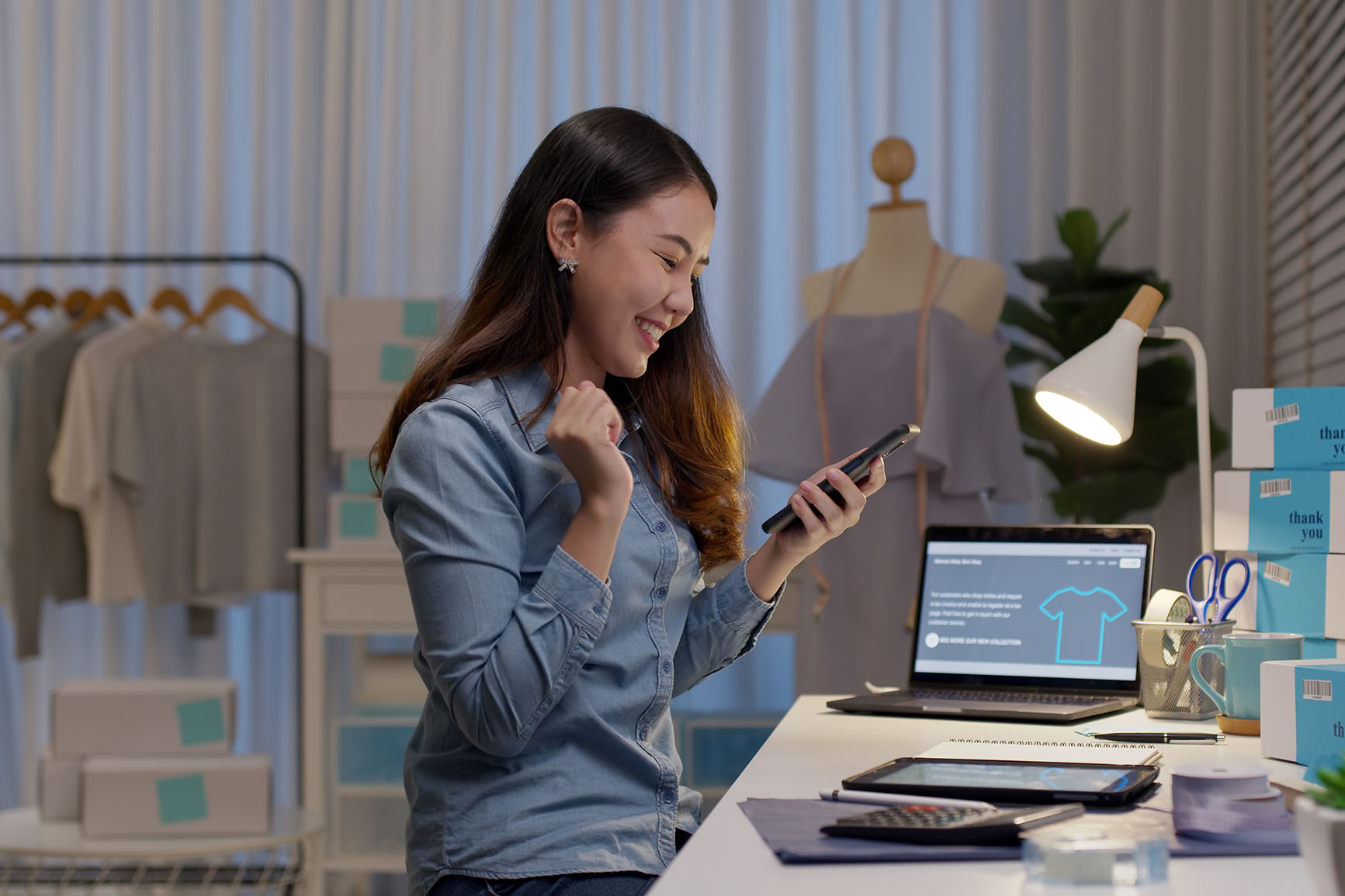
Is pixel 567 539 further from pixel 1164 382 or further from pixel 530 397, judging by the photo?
pixel 1164 382

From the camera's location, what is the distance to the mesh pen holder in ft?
4.80

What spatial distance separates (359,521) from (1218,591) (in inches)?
77.8

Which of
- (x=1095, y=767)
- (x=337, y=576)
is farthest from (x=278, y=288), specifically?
(x=1095, y=767)

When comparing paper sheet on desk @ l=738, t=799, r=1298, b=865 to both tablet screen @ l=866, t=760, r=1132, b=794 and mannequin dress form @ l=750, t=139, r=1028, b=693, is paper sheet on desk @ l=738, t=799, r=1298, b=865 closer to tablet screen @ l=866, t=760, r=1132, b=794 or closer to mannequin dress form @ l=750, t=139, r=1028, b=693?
tablet screen @ l=866, t=760, r=1132, b=794

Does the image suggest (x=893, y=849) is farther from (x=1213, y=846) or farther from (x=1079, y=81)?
(x=1079, y=81)

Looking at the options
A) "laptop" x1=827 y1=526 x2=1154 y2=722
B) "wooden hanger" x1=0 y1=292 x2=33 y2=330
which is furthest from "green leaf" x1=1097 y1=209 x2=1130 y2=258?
"wooden hanger" x1=0 y1=292 x2=33 y2=330

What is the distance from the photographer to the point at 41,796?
2.45 meters

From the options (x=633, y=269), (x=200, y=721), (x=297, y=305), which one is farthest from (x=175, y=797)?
(x=633, y=269)

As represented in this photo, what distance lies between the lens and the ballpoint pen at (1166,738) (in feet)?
4.33

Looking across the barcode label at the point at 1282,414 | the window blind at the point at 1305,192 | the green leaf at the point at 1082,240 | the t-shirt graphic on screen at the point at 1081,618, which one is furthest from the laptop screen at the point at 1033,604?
the green leaf at the point at 1082,240

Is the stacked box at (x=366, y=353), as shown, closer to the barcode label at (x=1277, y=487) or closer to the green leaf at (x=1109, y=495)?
the green leaf at (x=1109, y=495)

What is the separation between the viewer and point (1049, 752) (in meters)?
1.25

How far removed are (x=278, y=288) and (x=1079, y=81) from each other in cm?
216

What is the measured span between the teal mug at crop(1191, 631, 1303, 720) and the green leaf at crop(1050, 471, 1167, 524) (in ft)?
4.60
